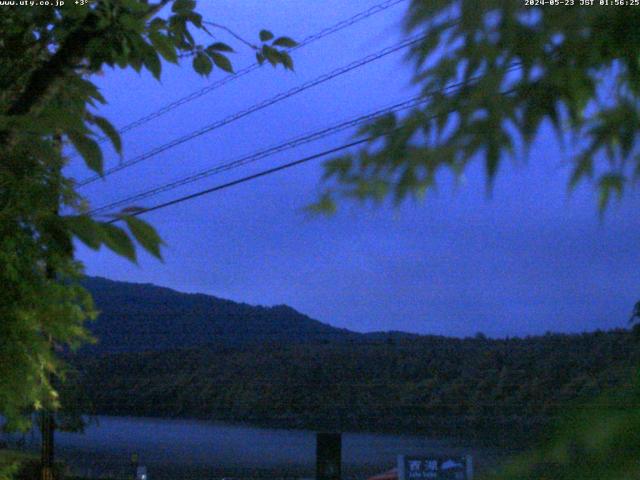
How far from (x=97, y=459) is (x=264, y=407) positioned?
7.94 meters

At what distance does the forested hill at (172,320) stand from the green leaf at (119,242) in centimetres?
1263

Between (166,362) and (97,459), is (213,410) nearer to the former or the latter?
(166,362)

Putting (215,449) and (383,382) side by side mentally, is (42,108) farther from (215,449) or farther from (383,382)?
(215,449)

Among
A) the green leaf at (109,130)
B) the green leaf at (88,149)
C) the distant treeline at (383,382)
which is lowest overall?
the distant treeline at (383,382)

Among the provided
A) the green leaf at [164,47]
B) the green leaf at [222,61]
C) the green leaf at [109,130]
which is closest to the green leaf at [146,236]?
the green leaf at [109,130]

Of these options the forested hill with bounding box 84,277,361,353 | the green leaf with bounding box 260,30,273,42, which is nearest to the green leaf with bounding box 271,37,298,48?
the green leaf with bounding box 260,30,273,42

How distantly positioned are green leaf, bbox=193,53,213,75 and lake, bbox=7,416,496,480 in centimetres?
643

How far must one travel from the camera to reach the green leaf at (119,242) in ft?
6.73

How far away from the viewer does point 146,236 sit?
206 centimetres

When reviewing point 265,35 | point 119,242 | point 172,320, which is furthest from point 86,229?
point 172,320

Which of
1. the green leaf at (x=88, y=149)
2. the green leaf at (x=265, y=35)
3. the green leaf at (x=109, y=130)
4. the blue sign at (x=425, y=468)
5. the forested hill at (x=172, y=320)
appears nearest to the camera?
the green leaf at (x=88, y=149)

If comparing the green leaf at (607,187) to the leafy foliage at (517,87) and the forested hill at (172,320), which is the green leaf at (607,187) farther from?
the forested hill at (172,320)

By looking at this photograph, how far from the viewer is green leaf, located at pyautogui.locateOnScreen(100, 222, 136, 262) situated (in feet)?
6.73

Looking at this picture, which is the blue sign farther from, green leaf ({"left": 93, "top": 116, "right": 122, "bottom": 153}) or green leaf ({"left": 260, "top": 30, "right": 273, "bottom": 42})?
green leaf ({"left": 93, "top": 116, "right": 122, "bottom": 153})
